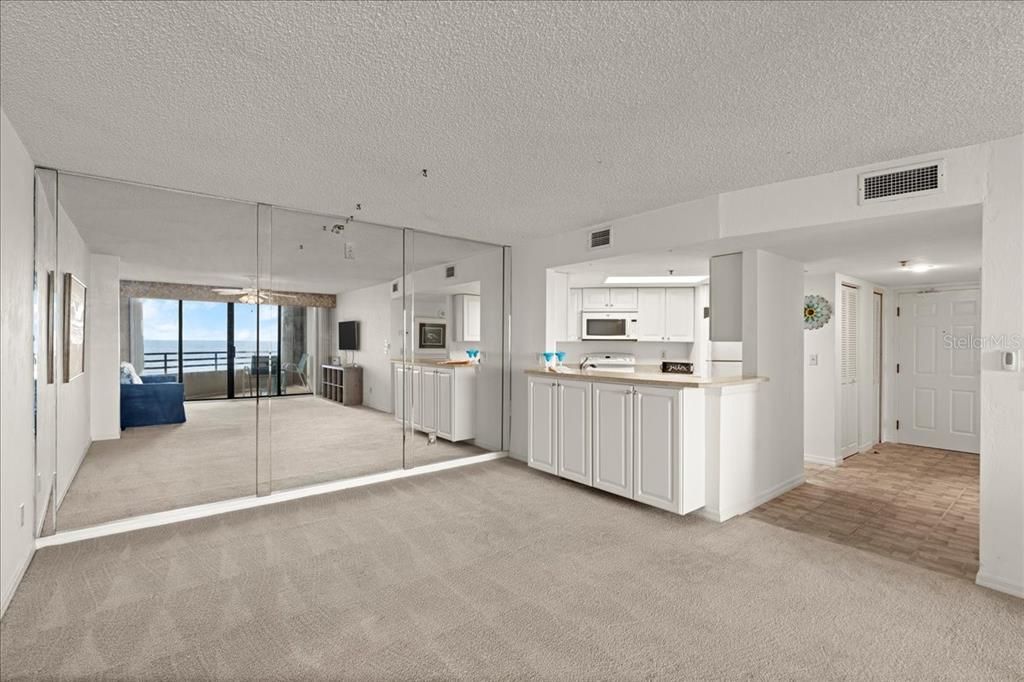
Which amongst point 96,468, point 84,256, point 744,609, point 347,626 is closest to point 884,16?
point 744,609

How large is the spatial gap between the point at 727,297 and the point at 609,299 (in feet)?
8.90

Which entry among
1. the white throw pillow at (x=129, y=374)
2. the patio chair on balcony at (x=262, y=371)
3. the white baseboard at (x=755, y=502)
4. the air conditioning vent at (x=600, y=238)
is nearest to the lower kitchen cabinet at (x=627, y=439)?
the white baseboard at (x=755, y=502)

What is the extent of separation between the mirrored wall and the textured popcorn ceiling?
22.6 inches

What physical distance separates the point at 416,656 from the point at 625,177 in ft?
9.62

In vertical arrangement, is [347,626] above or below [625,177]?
below

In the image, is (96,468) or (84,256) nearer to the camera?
(84,256)

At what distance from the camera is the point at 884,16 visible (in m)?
1.66

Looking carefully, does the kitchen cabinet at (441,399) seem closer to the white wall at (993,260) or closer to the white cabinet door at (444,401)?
the white cabinet door at (444,401)

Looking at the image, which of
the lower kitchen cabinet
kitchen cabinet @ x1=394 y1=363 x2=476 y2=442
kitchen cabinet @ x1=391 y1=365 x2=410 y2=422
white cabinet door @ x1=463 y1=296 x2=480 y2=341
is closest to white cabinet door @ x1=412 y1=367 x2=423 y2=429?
kitchen cabinet @ x1=394 y1=363 x2=476 y2=442

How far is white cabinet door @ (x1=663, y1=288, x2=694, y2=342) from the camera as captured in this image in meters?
6.63

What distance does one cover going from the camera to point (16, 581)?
2506 mm

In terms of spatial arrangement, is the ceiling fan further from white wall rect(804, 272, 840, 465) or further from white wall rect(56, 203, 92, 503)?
white wall rect(804, 272, 840, 465)

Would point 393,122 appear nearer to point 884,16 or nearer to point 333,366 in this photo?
point 884,16

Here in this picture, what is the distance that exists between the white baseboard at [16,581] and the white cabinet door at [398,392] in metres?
2.58
